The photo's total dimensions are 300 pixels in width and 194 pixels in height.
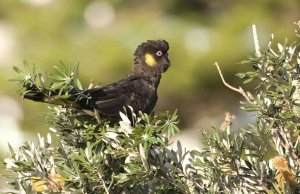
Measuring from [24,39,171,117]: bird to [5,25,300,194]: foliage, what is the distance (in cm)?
15

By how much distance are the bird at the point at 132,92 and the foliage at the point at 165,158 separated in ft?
0.50

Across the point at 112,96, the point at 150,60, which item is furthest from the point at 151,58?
the point at 112,96

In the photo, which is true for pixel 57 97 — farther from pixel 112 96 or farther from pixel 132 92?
pixel 132 92

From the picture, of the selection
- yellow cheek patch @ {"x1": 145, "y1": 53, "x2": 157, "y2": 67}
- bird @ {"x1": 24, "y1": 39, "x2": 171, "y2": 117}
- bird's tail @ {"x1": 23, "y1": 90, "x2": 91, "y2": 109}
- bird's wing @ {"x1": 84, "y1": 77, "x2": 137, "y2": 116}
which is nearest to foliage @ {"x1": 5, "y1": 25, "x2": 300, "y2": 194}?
bird's tail @ {"x1": 23, "y1": 90, "x2": 91, "y2": 109}

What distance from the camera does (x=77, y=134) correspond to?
112 inches

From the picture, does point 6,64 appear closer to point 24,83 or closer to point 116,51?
point 116,51

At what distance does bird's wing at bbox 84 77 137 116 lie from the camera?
10.7ft

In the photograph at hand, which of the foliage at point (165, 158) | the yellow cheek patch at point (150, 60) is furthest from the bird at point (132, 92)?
the foliage at point (165, 158)

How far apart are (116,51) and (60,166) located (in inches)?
396

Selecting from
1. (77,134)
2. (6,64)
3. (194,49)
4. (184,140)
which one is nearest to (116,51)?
(194,49)

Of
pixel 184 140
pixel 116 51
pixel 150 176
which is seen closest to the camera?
pixel 150 176

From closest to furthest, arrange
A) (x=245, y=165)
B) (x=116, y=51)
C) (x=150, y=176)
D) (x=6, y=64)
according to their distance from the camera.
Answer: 1. (x=150, y=176)
2. (x=245, y=165)
3. (x=116, y=51)
4. (x=6, y=64)

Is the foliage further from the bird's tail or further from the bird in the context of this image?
the bird

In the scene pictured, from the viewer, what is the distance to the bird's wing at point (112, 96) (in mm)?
3266
